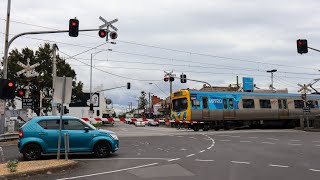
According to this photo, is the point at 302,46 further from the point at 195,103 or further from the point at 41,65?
the point at 41,65

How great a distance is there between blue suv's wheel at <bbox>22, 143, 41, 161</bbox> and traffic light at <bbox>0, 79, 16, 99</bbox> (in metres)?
5.89

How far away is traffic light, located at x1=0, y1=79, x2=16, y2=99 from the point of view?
16891 mm

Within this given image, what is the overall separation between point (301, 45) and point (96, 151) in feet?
50.2

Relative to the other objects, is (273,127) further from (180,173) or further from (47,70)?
(180,173)

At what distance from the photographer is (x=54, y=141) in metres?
12.2

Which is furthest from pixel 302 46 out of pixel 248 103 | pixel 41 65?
pixel 41 65

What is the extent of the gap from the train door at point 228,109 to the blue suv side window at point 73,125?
806 inches

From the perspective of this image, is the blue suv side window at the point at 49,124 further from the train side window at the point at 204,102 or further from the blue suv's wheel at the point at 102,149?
the train side window at the point at 204,102

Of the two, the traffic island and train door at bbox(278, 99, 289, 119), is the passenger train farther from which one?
the traffic island

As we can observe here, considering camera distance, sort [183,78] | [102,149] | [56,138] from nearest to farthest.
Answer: [56,138] < [102,149] < [183,78]

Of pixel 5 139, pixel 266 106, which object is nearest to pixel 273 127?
pixel 266 106

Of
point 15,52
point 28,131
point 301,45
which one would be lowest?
point 28,131

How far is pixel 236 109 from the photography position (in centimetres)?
3194

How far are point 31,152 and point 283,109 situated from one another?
1122 inches
